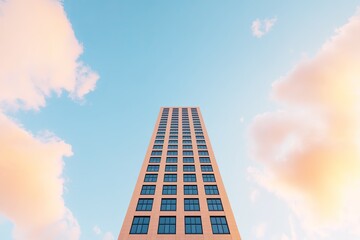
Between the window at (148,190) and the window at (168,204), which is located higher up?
the window at (148,190)

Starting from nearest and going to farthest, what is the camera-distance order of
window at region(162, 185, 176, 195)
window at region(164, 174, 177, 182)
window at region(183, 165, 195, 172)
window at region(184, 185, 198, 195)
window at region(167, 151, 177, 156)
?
window at region(184, 185, 198, 195), window at region(162, 185, 176, 195), window at region(164, 174, 177, 182), window at region(183, 165, 195, 172), window at region(167, 151, 177, 156)

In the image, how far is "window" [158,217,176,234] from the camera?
→ 35438 millimetres

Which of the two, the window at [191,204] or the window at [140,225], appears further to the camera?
the window at [191,204]

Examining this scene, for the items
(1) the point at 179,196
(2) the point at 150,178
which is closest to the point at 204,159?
(2) the point at 150,178

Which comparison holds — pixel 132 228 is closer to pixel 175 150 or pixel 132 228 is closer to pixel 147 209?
pixel 147 209

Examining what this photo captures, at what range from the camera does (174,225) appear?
36625 mm

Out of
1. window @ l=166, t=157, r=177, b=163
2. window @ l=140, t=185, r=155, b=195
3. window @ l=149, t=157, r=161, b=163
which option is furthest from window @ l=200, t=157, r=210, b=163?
window @ l=140, t=185, r=155, b=195

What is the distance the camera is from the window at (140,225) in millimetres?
35500

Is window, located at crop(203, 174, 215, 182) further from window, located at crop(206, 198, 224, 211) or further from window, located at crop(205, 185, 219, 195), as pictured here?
window, located at crop(206, 198, 224, 211)

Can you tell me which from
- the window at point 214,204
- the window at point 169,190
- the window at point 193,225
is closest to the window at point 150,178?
the window at point 169,190

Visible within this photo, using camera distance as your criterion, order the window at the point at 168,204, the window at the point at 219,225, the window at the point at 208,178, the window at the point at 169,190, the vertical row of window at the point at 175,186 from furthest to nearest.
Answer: the window at the point at 208,178 → the window at the point at 169,190 → the window at the point at 168,204 → the vertical row of window at the point at 175,186 → the window at the point at 219,225

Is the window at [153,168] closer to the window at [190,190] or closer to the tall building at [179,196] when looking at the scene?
the tall building at [179,196]

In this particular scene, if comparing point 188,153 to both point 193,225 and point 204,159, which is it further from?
point 193,225

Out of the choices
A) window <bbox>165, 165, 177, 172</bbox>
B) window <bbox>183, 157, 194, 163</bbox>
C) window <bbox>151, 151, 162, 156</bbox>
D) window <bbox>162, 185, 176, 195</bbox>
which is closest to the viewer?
window <bbox>162, 185, 176, 195</bbox>
